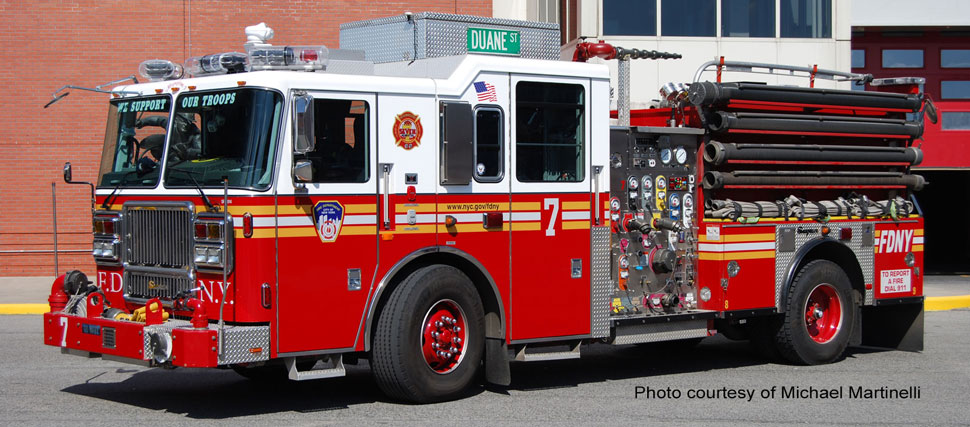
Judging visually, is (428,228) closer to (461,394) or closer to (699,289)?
(461,394)

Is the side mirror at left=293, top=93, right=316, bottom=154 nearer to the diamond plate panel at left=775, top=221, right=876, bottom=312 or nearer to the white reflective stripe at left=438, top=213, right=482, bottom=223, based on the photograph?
the white reflective stripe at left=438, top=213, right=482, bottom=223

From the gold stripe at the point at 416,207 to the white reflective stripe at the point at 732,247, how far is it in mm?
3112

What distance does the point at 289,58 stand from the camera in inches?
313

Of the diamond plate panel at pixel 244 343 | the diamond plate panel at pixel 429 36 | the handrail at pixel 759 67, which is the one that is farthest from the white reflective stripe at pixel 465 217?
the handrail at pixel 759 67

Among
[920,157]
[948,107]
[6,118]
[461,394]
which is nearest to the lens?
[461,394]

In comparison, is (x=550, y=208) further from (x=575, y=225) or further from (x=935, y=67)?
(x=935, y=67)

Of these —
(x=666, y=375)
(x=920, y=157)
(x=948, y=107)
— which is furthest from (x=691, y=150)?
(x=948, y=107)

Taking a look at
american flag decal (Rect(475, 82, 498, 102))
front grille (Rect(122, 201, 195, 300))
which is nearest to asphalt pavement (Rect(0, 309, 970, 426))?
front grille (Rect(122, 201, 195, 300))

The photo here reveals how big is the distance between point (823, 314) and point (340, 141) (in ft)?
18.8

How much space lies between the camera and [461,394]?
880cm

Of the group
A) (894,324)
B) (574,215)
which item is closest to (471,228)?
(574,215)

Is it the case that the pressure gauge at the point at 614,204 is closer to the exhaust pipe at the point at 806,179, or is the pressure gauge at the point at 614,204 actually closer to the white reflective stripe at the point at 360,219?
the exhaust pipe at the point at 806,179

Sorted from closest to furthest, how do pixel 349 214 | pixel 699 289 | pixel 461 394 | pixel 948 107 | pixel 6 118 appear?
pixel 349 214 < pixel 461 394 < pixel 699 289 < pixel 6 118 < pixel 948 107

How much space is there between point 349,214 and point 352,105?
0.79 m
